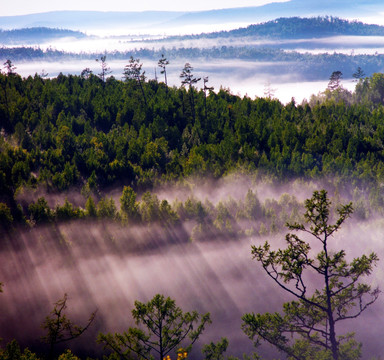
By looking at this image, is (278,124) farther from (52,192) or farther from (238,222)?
(52,192)

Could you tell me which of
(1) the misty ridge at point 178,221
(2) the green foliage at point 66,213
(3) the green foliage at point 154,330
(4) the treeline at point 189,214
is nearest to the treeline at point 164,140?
(1) the misty ridge at point 178,221

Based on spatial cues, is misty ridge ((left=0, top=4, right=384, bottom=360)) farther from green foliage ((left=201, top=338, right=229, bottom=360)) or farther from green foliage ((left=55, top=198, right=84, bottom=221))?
green foliage ((left=201, top=338, right=229, bottom=360))

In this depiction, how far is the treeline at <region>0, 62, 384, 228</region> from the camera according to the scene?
102m

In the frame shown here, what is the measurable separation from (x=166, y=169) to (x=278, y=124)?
39.2 meters

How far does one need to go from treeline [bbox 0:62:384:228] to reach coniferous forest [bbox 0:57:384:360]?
37 cm

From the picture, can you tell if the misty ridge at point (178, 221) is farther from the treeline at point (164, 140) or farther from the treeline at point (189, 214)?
the treeline at point (164, 140)

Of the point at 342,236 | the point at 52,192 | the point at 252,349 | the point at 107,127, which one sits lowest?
the point at 252,349

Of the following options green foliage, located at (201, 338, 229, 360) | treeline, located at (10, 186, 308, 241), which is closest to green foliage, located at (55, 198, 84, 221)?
treeline, located at (10, 186, 308, 241)

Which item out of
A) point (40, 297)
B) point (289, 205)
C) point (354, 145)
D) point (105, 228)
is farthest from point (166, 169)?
point (354, 145)

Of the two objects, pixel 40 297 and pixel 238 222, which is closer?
pixel 40 297

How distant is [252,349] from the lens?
67.8 metres

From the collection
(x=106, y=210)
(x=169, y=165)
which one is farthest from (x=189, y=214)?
(x=169, y=165)

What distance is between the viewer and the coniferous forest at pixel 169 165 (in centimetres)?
8362

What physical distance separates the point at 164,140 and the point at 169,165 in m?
16.5
